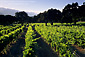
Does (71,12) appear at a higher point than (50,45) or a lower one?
higher

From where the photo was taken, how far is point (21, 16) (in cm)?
8975

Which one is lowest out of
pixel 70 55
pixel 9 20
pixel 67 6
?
pixel 70 55

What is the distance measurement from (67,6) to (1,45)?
132 feet

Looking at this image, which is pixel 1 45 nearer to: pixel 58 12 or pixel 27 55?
pixel 27 55

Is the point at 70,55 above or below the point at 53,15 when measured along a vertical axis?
below

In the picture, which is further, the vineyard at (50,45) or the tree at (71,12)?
the tree at (71,12)

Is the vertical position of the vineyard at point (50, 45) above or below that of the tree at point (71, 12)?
below

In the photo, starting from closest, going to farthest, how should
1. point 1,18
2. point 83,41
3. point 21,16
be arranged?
point 83,41
point 1,18
point 21,16

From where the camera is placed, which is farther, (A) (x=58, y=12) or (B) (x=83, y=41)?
(A) (x=58, y=12)

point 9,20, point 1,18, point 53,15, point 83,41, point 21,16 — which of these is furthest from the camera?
point 21,16

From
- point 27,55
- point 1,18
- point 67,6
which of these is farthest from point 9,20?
point 27,55

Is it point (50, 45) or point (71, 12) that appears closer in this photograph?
point (50, 45)

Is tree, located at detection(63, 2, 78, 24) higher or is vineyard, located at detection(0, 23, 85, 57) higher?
tree, located at detection(63, 2, 78, 24)

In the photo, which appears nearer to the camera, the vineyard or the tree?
the vineyard
